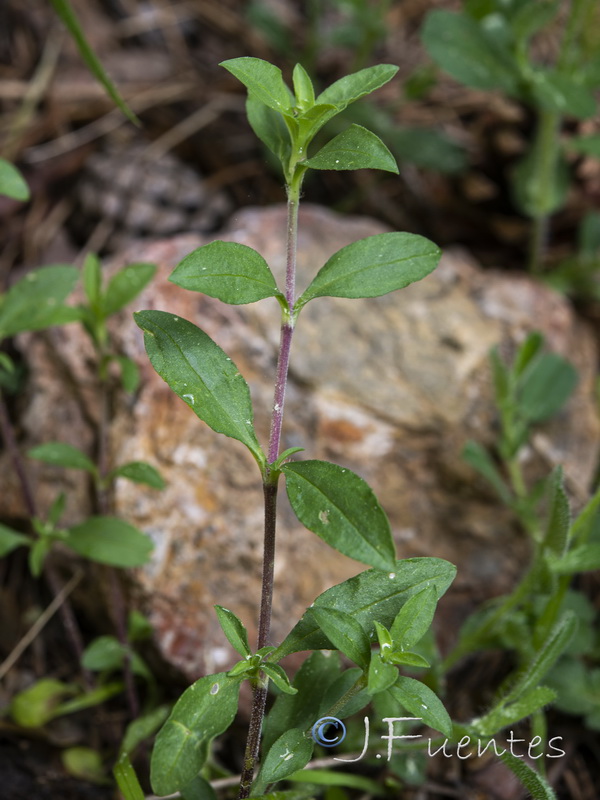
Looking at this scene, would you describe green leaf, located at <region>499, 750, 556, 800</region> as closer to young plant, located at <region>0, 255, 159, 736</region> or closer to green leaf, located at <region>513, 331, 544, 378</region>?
young plant, located at <region>0, 255, 159, 736</region>

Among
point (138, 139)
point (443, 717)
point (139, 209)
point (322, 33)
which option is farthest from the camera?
point (322, 33)

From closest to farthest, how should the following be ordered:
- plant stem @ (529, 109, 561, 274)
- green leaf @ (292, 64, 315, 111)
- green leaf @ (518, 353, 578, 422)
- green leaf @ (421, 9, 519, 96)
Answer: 1. green leaf @ (292, 64, 315, 111)
2. green leaf @ (518, 353, 578, 422)
3. green leaf @ (421, 9, 519, 96)
4. plant stem @ (529, 109, 561, 274)

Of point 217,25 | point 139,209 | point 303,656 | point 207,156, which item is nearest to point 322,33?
point 217,25

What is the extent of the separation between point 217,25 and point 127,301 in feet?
8.41

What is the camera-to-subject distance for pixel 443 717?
1372 mm

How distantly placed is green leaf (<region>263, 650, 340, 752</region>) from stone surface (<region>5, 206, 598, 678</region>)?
442mm

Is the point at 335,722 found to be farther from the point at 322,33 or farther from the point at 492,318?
the point at 322,33

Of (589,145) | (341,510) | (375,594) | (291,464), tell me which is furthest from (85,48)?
(589,145)

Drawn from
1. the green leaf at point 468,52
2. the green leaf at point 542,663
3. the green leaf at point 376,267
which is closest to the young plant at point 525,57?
the green leaf at point 468,52

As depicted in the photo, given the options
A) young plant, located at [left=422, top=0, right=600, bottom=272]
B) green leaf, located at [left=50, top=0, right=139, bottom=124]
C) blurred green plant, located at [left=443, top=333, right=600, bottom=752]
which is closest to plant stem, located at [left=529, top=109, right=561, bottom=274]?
young plant, located at [left=422, top=0, right=600, bottom=272]

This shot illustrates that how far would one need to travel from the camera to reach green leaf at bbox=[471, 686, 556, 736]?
160cm

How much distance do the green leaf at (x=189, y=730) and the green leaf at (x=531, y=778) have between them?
62cm

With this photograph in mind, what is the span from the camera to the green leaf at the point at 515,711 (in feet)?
5.26

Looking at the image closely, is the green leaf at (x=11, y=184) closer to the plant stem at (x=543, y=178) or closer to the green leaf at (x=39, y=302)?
the green leaf at (x=39, y=302)
